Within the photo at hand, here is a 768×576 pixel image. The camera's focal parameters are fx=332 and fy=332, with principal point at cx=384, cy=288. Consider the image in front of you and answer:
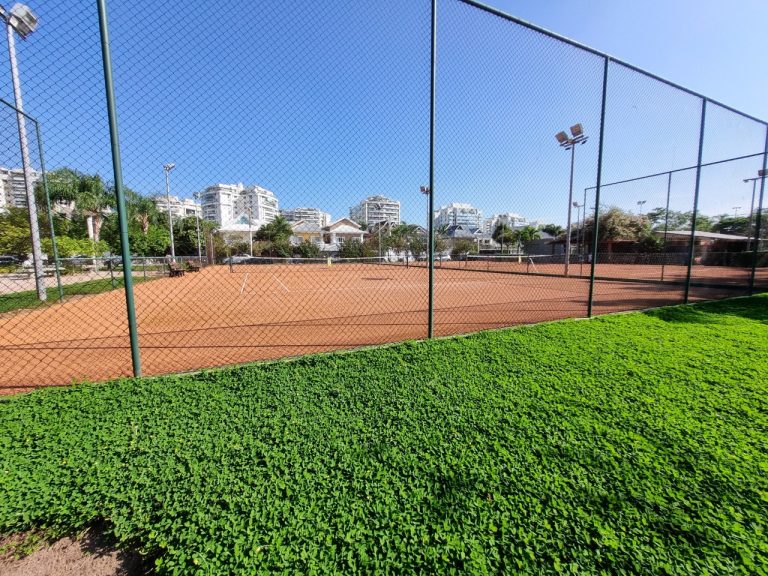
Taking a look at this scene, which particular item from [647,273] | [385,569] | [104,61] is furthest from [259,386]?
[647,273]

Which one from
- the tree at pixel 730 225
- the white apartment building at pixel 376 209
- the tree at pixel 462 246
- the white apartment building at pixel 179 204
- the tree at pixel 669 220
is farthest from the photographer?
the tree at pixel 462 246

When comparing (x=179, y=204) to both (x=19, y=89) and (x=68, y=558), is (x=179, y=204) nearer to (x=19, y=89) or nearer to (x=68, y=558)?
(x=19, y=89)

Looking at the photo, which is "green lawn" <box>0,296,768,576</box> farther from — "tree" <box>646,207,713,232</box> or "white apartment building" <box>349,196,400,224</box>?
"tree" <box>646,207,713,232</box>

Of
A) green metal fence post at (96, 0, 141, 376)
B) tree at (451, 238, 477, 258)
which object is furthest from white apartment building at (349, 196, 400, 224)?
tree at (451, 238, 477, 258)

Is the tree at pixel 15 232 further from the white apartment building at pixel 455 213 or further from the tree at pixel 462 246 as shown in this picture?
the tree at pixel 462 246

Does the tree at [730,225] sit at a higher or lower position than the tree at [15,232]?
higher

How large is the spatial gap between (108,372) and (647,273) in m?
19.0

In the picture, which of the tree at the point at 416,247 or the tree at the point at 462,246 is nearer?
the tree at the point at 416,247

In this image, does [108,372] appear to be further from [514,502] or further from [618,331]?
[618,331]

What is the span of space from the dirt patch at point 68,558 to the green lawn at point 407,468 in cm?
7

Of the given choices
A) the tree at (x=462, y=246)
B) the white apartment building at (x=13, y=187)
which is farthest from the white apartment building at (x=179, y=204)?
the tree at (x=462, y=246)

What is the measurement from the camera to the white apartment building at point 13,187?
5148 mm

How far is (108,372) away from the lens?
3.67 metres

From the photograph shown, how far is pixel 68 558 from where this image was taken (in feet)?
5.06
